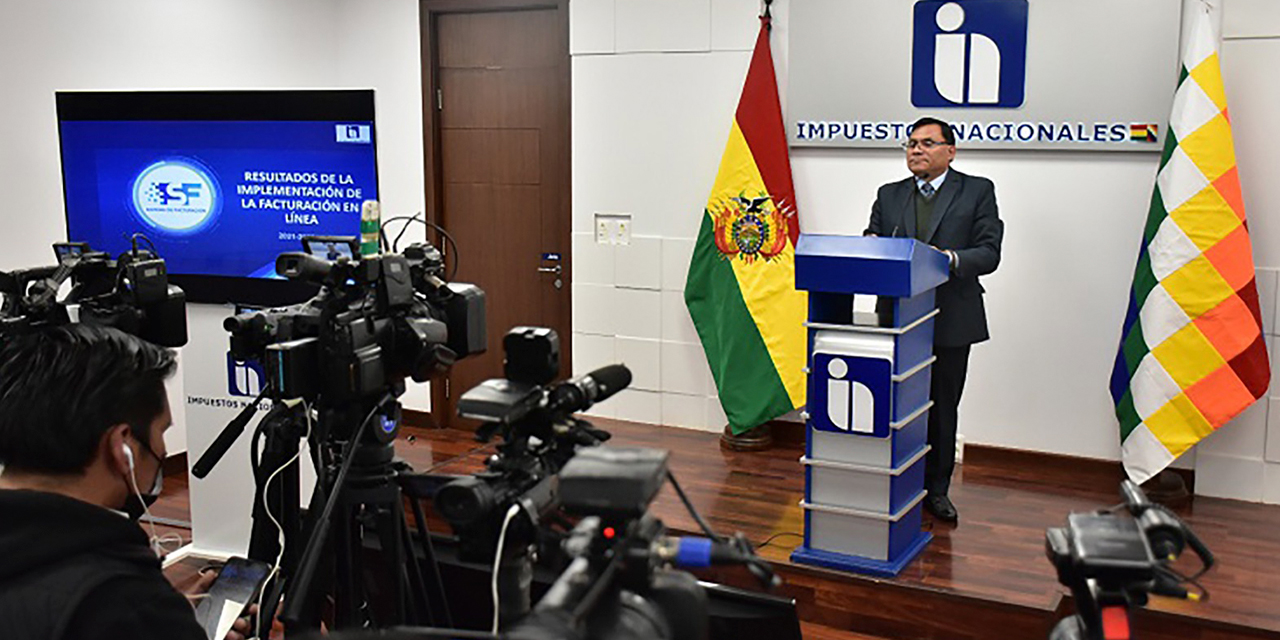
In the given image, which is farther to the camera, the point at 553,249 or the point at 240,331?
the point at 553,249

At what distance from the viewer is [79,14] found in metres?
5.18

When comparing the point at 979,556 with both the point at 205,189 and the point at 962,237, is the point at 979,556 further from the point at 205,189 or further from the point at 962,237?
the point at 205,189

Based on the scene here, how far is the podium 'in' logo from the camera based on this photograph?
3.88 m

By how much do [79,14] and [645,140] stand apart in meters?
2.57

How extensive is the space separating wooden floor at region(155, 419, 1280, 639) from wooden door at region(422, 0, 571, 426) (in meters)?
1.14

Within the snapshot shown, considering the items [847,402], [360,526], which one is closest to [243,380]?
[360,526]

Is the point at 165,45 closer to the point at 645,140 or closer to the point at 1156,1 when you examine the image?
the point at 645,140

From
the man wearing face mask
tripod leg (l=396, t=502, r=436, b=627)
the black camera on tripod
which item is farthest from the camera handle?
the man wearing face mask

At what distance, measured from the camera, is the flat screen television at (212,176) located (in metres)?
4.48

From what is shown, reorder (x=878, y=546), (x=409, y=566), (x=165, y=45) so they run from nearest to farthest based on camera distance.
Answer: (x=409, y=566) → (x=878, y=546) → (x=165, y=45)

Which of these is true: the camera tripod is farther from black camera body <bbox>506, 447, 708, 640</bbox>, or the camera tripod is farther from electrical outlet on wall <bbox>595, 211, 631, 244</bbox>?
electrical outlet on wall <bbox>595, 211, 631, 244</bbox>

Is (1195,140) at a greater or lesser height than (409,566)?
greater

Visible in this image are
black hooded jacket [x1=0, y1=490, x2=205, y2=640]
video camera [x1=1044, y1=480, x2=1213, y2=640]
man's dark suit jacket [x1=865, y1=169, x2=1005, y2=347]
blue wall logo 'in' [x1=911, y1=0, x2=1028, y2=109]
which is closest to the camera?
video camera [x1=1044, y1=480, x2=1213, y2=640]

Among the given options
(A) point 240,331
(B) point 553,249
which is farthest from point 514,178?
(A) point 240,331
